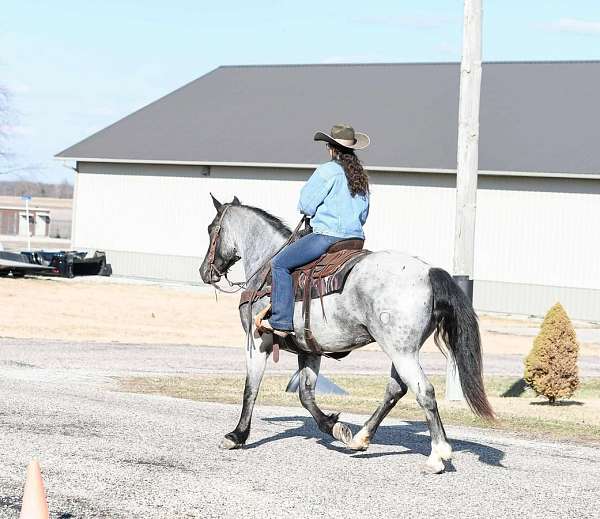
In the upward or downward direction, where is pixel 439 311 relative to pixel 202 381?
upward

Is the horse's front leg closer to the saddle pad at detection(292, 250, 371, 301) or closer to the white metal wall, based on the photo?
the saddle pad at detection(292, 250, 371, 301)

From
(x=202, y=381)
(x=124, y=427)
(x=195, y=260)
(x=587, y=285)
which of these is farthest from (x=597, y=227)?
(x=124, y=427)

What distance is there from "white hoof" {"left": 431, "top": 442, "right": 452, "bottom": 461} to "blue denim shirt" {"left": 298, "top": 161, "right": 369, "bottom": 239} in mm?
2000

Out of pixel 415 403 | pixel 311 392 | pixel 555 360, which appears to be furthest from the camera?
pixel 555 360

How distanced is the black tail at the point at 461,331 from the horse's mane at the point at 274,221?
198 cm

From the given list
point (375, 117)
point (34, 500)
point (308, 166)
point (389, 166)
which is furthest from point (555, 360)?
point (375, 117)

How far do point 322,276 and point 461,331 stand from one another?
1264mm

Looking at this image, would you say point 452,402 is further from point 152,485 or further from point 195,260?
point 195,260

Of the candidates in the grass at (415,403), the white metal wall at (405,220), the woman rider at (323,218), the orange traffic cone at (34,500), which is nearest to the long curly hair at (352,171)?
the woman rider at (323,218)

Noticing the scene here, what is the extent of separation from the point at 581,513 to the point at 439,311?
1.98 meters

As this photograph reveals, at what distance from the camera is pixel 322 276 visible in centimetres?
1001

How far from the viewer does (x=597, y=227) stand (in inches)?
1540

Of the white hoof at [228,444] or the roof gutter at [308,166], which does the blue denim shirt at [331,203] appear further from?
the roof gutter at [308,166]

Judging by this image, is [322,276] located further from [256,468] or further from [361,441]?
[256,468]
